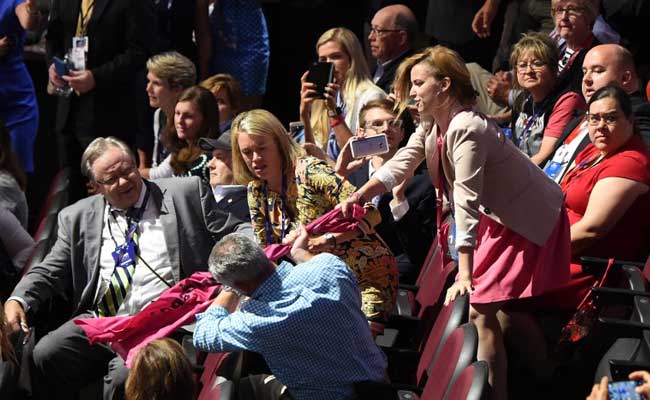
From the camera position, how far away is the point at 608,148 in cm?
506

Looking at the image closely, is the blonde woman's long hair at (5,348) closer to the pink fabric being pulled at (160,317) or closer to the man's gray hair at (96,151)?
the pink fabric being pulled at (160,317)

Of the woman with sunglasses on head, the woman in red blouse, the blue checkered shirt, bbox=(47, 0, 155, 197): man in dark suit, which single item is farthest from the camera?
bbox=(47, 0, 155, 197): man in dark suit

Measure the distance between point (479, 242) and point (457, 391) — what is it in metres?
1.13

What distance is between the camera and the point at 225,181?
6.10m

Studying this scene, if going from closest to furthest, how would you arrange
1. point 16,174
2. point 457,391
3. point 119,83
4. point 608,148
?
point 457,391 → point 608,148 → point 16,174 → point 119,83

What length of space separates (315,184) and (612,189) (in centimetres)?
112

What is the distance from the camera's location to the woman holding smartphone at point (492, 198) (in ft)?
14.7

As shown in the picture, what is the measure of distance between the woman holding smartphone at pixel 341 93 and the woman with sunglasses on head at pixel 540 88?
0.70m

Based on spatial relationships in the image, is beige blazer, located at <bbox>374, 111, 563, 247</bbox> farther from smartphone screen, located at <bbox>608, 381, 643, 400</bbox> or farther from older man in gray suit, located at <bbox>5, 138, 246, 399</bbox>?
older man in gray suit, located at <bbox>5, 138, 246, 399</bbox>

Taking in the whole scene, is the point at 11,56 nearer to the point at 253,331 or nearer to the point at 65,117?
the point at 65,117

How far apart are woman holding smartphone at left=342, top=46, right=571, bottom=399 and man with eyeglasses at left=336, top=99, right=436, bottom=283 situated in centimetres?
91

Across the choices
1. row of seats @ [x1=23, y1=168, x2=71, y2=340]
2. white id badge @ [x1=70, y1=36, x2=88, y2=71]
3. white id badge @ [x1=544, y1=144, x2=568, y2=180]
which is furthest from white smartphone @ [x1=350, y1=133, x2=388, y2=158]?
white id badge @ [x1=70, y1=36, x2=88, y2=71]

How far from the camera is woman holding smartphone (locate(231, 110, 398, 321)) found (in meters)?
5.09

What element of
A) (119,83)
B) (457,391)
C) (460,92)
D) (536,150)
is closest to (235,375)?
(457,391)
